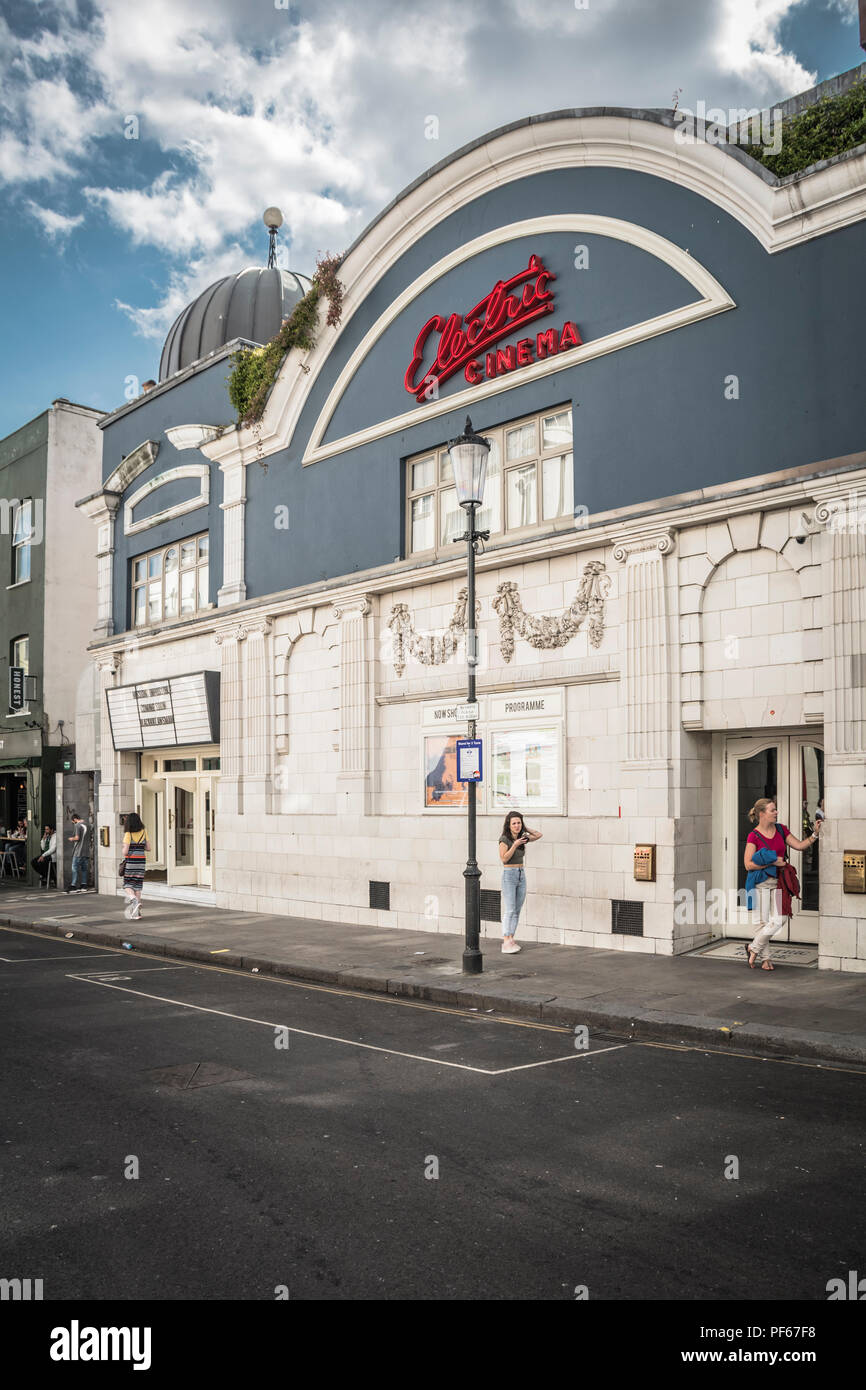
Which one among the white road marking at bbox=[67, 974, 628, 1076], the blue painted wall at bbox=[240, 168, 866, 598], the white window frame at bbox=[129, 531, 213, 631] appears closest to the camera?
the white road marking at bbox=[67, 974, 628, 1076]

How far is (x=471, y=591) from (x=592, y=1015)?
5003mm

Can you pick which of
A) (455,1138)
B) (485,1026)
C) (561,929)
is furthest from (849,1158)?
(561,929)

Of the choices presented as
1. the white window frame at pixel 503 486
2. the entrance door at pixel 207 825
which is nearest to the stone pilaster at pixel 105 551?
the entrance door at pixel 207 825

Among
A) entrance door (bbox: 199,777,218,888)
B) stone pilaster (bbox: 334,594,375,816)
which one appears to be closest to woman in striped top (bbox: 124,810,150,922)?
entrance door (bbox: 199,777,218,888)

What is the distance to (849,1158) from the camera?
5.79m

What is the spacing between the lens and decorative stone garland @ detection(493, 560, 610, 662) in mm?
13992

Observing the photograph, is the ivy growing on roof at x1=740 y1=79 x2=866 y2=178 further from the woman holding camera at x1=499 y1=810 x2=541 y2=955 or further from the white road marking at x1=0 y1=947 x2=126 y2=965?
the white road marking at x1=0 y1=947 x2=126 y2=965

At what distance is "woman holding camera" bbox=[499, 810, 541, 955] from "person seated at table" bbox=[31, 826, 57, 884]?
53.8 ft

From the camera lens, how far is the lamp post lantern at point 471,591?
38.8 ft

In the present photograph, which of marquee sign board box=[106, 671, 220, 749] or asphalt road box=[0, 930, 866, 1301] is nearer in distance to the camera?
asphalt road box=[0, 930, 866, 1301]

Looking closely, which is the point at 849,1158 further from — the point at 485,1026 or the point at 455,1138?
the point at 485,1026

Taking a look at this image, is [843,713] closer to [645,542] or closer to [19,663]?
[645,542]

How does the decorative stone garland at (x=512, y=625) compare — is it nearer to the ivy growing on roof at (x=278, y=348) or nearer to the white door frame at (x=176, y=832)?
the ivy growing on roof at (x=278, y=348)

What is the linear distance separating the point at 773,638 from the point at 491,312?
270 inches
